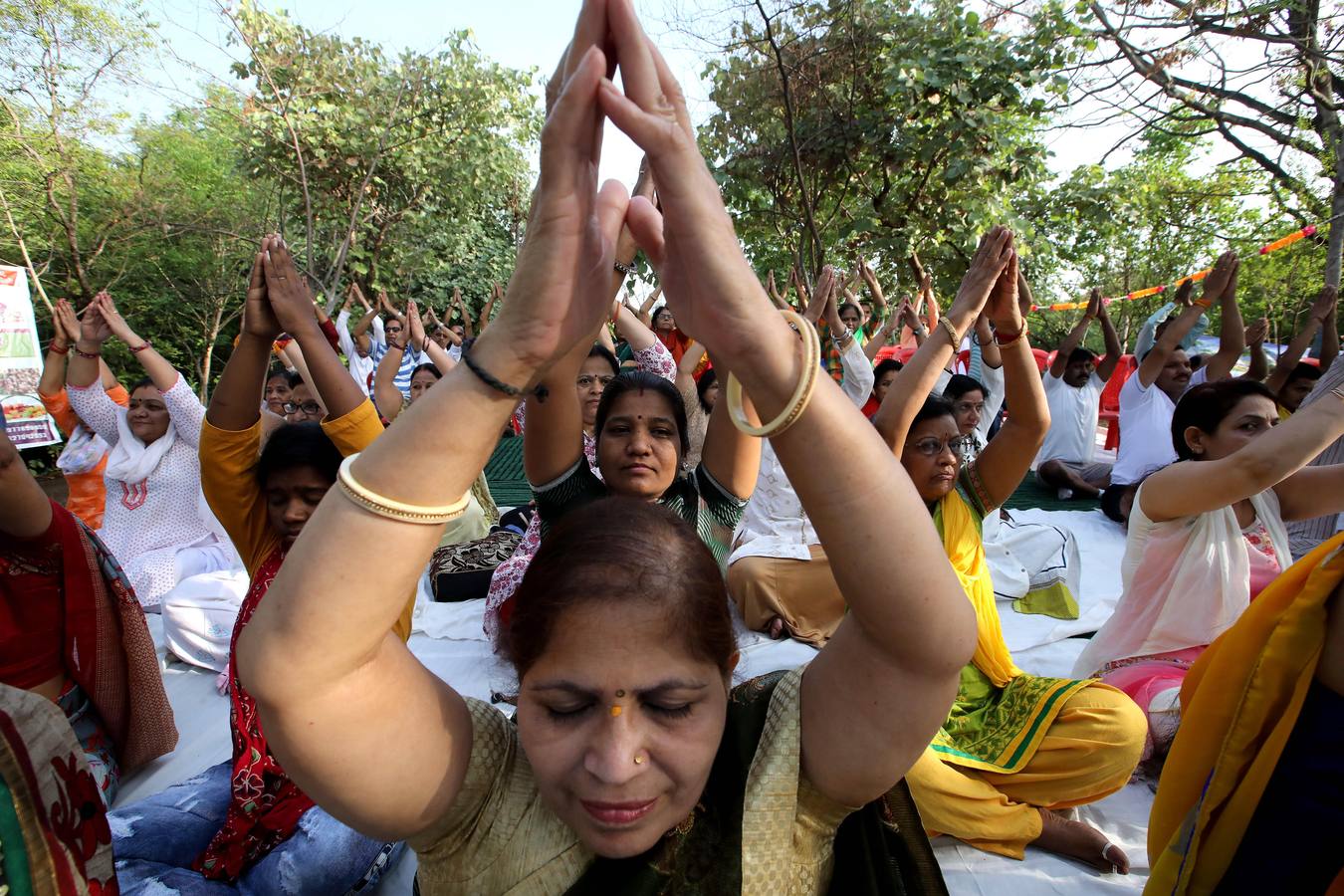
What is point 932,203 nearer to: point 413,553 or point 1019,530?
point 1019,530

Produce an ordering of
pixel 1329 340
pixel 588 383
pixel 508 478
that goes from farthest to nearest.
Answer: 1. pixel 508 478
2. pixel 1329 340
3. pixel 588 383

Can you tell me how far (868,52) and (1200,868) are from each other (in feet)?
24.5

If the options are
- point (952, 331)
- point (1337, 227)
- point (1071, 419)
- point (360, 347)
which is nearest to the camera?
point (952, 331)

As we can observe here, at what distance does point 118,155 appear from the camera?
11.8 meters

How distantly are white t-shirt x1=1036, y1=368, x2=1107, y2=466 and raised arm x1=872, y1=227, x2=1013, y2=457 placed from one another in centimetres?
581

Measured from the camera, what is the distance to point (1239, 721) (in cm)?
151

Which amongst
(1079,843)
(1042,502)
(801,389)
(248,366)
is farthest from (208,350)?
(801,389)

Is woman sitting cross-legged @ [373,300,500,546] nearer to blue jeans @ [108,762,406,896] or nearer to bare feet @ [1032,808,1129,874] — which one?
blue jeans @ [108,762,406,896]

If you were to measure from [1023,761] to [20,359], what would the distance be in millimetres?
8798

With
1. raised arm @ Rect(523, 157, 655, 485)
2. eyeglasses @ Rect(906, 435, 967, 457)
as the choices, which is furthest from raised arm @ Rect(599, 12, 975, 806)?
eyeglasses @ Rect(906, 435, 967, 457)

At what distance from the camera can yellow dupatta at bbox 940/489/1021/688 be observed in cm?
251

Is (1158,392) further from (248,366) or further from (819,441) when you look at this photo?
(248,366)

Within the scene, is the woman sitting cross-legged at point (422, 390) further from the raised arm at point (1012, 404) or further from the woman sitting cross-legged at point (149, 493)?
the raised arm at point (1012, 404)

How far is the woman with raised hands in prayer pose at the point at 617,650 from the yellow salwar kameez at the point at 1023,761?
4.20 feet
